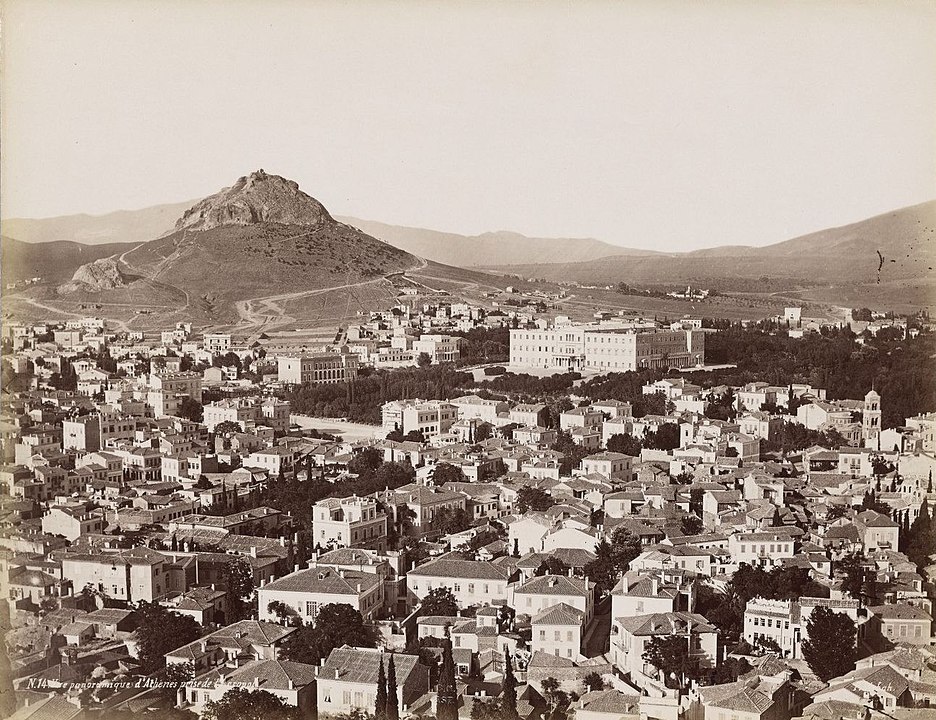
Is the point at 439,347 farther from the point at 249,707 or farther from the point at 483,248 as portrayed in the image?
the point at 249,707

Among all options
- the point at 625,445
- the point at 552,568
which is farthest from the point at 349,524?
the point at 625,445

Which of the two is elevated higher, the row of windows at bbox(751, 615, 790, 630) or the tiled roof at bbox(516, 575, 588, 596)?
the tiled roof at bbox(516, 575, 588, 596)

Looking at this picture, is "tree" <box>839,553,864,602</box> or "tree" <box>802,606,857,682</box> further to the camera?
"tree" <box>839,553,864,602</box>

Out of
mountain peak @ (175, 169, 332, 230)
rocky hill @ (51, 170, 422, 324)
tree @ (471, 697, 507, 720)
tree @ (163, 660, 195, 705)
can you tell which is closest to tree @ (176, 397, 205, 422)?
tree @ (163, 660, 195, 705)

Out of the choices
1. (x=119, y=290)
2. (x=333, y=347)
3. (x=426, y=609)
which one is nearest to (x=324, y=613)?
(x=426, y=609)

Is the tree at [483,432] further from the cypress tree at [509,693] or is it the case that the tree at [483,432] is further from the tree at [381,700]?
the tree at [381,700]

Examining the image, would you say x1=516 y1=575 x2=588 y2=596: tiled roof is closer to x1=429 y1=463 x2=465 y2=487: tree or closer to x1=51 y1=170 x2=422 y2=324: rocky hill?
x1=429 y1=463 x2=465 y2=487: tree

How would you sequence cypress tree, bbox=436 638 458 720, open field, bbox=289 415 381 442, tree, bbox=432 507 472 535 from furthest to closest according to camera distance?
Result: open field, bbox=289 415 381 442
tree, bbox=432 507 472 535
cypress tree, bbox=436 638 458 720
